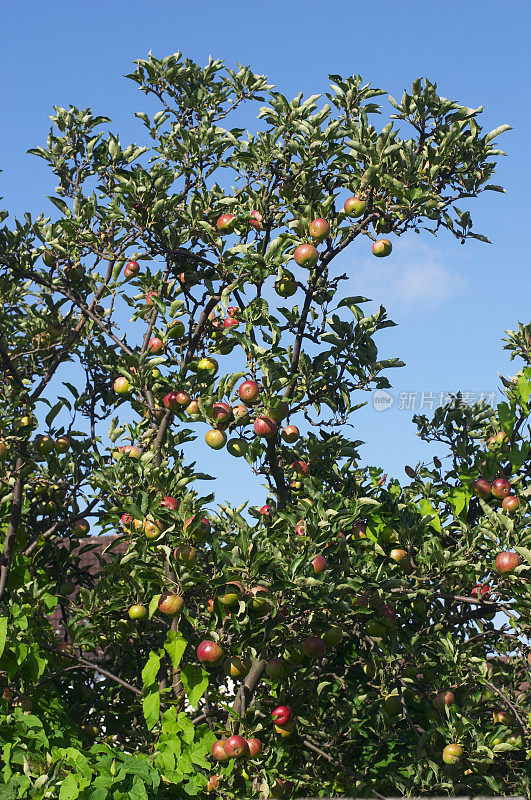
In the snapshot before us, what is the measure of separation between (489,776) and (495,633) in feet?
3.20

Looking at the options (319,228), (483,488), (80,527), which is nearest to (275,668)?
(80,527)

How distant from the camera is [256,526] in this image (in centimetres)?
509

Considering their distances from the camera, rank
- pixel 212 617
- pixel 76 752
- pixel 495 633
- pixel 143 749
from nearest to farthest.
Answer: pixel 76 752
pixel 212 617
pixel 143 749
pixel 495 633

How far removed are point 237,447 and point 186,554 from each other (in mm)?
753

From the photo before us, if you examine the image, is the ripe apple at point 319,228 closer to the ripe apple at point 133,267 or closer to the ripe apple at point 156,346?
the ripe apple at point 156,346

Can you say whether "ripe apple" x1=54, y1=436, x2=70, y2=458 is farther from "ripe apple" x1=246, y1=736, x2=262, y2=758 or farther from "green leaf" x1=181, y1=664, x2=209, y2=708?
"ripe apple" x1=246, y1=736, x2=262, y2=758

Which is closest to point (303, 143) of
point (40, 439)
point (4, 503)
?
point (40, 439)

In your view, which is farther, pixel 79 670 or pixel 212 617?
pixel 79 670

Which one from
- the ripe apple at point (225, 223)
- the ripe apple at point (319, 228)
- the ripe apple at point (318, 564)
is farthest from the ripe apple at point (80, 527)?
the ripe apple at point (319, 228)

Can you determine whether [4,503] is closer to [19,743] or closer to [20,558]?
[20,558]

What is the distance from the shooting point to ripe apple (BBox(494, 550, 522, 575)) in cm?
509

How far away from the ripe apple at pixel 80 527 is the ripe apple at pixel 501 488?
323cm

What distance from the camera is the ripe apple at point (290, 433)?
5.32 metres

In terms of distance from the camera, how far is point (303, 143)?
5508 mm
